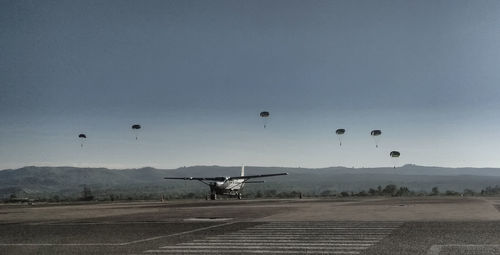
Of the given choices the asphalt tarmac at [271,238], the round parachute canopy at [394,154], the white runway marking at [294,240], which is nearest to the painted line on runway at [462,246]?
the asphalt tarmac at [271,238]

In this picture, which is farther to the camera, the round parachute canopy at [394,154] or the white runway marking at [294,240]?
the round parachute canopy at [394,154]

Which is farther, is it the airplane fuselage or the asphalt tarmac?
the airplane fuselage

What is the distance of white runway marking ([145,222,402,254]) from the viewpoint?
1595cm

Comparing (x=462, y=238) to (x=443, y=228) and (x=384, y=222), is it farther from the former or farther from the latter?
(x=384, y=222)

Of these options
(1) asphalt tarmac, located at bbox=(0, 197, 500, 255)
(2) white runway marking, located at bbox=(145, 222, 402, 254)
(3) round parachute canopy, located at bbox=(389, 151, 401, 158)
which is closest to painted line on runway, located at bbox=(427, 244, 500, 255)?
(1) asphalt tarmac, located at bbox=(0, 197, 500, 255)

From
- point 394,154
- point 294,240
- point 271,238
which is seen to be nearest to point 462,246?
point 294,240

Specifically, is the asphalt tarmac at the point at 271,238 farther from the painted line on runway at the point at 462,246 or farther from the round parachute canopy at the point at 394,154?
the round parachute canopy at the point at 394,154

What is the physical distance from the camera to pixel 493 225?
22719 mm

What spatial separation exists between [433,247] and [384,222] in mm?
9612

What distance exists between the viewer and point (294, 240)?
1839 centimetres

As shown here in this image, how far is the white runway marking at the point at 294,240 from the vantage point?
52.3ft

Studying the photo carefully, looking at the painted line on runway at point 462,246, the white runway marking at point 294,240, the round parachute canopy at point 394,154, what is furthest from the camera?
the round parachute canopy at point 394,154

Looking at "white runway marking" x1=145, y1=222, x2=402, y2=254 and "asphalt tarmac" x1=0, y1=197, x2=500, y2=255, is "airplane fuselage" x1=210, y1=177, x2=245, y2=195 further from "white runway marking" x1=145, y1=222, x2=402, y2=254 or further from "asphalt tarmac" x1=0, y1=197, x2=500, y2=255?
"white runway marking" x1=145, y1=222, x2=402, y2=254

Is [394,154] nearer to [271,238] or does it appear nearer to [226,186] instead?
[226,186]
